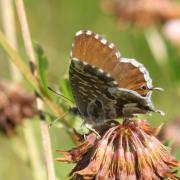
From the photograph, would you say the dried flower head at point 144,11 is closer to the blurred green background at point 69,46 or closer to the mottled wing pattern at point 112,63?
the blurred green background at point 69,46

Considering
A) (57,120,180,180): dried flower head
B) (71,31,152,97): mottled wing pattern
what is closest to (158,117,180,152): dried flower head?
(57,120,180,180): dried flower head

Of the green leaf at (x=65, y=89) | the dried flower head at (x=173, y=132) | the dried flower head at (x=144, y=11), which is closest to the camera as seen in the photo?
the green leaf at (x=65, y=89)

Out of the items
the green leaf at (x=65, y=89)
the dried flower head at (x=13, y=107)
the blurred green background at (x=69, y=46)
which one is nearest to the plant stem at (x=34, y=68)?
the green leaf at (x=65, y=89)

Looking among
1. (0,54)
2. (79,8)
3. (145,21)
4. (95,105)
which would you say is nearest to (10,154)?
(0,54)

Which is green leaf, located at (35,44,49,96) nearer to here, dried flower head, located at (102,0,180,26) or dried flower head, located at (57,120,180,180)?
dried flower head, located at (57,120,180,180)

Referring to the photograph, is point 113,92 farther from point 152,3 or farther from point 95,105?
point 152,3

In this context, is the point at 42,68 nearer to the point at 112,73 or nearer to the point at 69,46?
the point at 112,73
